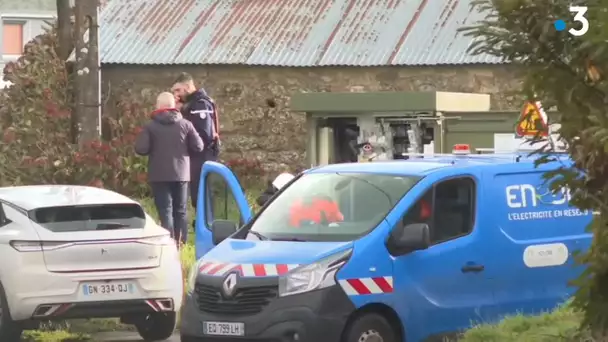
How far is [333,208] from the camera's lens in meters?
11.6

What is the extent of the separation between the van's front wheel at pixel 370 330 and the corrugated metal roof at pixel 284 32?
1243 centimetres

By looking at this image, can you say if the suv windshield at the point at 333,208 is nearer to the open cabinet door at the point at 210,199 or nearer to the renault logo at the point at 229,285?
the renault logo at the point at 229,285

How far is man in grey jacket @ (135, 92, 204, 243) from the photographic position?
1655 cm

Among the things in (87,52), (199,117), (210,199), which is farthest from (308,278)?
(87,52)

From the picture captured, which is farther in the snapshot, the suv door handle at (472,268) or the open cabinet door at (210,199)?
the open cabinet door at (210,199)

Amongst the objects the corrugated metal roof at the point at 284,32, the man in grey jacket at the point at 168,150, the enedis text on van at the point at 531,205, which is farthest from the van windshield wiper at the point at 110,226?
the corrugated metal roof at the point at 284,32

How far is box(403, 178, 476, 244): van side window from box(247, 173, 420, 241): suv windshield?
18cm

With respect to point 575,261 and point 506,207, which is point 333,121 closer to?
point 506,207

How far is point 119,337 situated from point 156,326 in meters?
0.43

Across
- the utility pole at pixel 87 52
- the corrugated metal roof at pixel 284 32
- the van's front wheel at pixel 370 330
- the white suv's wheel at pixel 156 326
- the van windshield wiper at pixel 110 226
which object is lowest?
the white suv's wheel at pixel 156 326

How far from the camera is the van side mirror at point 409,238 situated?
35.9ft

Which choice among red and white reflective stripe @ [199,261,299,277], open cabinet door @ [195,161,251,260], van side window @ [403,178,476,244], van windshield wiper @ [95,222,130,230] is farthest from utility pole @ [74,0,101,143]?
van side window @ [403,178,476,244]

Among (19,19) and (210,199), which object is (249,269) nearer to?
(210,199)

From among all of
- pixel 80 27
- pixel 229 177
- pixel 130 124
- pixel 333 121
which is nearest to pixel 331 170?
pixel 229 177
